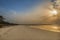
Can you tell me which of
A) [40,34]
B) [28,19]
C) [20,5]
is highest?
[20,5]

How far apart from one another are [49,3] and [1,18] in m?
0.59

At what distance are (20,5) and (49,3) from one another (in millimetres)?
340

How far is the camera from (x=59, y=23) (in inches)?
107

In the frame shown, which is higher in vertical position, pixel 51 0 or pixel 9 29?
pixel 51 0

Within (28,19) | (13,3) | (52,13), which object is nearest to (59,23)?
(52,13)

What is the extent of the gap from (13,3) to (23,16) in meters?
0.19

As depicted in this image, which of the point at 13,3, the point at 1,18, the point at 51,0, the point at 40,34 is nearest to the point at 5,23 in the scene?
the point at 1,18

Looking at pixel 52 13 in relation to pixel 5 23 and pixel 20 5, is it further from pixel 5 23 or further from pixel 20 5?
pixel 5 23

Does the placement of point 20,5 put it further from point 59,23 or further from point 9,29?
point 59,23

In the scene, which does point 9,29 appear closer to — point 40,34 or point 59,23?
point 40,34

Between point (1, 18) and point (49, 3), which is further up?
point (49, 3)

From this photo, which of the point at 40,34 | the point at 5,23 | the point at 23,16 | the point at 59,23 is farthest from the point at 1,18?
the point at 59,23

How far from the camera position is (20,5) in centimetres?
275

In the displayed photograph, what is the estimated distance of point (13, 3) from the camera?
274cm
